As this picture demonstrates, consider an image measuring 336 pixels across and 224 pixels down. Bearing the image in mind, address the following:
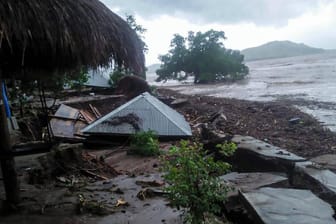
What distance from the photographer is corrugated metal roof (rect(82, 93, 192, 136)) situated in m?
7.99

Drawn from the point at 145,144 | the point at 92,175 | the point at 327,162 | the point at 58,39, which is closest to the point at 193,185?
the point at 58,39

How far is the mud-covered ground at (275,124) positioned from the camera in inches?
271

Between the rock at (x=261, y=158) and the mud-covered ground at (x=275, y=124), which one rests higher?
the rock at (x=261, y=158)

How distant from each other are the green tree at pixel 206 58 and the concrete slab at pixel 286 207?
A: 2753 cm

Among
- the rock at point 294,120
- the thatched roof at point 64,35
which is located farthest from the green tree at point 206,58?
the thatched roof at point 64,35

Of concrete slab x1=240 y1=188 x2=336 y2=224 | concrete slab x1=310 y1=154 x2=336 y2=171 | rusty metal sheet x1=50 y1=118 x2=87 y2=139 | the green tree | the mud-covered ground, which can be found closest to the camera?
concrete slab x1=240 y1=188 x2=336 y2=224

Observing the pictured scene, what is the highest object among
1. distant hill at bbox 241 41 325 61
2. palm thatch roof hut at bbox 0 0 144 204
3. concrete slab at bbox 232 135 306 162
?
distant hill at bbox 241 41 325 61

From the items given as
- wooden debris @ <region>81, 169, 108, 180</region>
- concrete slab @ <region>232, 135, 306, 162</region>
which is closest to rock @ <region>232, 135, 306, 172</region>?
concrete slab @ <region>232, 135, 306, 162</region>

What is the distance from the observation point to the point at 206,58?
30.4m

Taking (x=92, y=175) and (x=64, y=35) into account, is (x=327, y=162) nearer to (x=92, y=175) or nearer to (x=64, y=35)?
(x=92, y=175)

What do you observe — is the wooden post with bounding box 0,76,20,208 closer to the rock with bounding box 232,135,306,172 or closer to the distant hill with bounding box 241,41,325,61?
the rock with bounding box 232,135,306,172

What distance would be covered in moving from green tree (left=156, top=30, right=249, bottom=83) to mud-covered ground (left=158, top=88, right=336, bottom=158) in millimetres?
16557

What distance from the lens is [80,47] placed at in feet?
11.5

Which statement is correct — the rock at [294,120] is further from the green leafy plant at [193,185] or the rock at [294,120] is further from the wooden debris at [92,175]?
the green leafy plant at [193,185]
